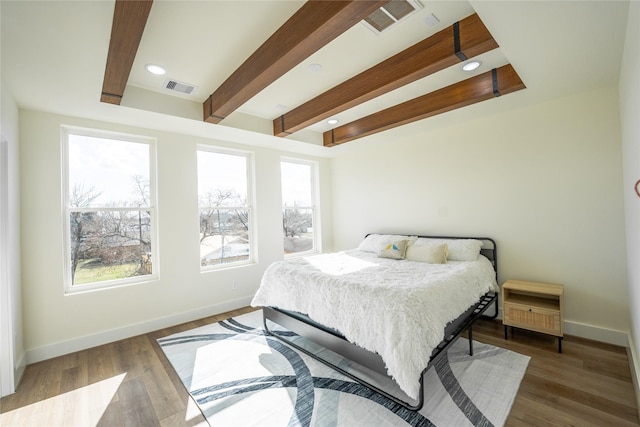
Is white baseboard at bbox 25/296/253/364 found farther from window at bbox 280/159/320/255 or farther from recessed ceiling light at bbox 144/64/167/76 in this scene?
recessed ceiling light at bbox 144/64/167/76

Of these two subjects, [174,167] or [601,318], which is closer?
[601,318]

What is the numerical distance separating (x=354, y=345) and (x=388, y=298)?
0.47 metres

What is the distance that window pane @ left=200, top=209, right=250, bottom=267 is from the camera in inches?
154

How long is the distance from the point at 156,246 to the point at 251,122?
6.57 ft

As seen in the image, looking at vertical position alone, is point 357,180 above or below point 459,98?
below

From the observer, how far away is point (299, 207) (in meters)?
5.09

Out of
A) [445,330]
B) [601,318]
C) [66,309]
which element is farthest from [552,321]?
[66,309]

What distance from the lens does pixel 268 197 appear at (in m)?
4.48

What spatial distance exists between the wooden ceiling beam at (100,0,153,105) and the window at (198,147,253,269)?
5.50ft

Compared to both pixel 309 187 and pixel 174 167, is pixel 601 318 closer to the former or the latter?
pixel 309 187

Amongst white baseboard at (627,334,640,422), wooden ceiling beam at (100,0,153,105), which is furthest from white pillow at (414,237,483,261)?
wooden ceiling beam at (100,0,153,105)

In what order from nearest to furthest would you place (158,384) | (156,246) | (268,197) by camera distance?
(158,384) < (156,246) < (268,197)

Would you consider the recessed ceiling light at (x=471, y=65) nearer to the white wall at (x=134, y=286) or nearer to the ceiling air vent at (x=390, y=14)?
the ceiling air vent at (x=390, y=14)

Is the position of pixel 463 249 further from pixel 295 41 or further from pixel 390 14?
pixel 295 41
